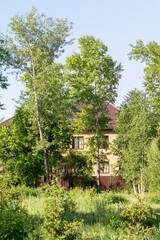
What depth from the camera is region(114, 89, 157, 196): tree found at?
44.7 m

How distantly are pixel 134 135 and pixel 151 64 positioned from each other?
11420 millimetres

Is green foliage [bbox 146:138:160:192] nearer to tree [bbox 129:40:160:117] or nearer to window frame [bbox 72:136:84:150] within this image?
tree [bbox 129:40:160:117]

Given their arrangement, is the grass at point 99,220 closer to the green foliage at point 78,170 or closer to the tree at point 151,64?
the tree at point 151,64

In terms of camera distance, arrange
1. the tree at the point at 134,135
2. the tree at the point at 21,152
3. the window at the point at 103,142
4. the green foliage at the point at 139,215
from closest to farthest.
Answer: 1. the green foliage at the point at 139,215
2. the tree at the point at 21,152
3. the tree at the point at 134,135
4. the window at the point at 103,142

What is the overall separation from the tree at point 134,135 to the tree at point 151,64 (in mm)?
8915

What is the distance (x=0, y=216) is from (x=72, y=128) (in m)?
33.8

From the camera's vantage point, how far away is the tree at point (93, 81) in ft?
145

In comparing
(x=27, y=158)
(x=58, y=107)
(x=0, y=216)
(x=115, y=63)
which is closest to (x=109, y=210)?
(x=0, y=216)

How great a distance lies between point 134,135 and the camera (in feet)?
148

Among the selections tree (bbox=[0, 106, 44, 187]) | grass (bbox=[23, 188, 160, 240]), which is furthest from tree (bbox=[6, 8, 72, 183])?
grass (bbox=[23, 188, 160, 240])

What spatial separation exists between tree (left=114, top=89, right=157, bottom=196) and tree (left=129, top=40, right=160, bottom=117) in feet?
29.2

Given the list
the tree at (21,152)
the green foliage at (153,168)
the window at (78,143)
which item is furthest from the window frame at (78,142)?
the green foliage at (153,168)

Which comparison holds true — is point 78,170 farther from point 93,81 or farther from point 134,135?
point 93,81

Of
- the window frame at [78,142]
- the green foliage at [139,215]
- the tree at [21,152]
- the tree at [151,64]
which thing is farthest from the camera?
the window frame at [78,142]
